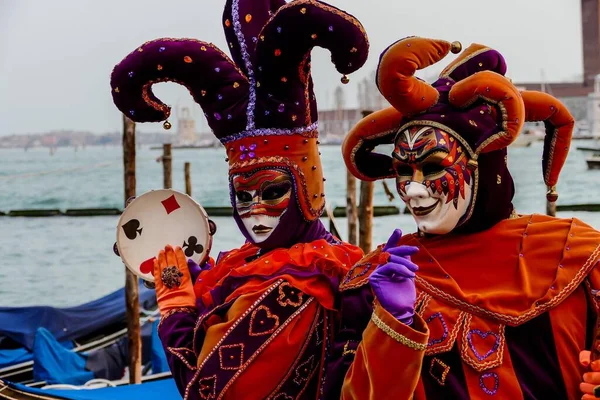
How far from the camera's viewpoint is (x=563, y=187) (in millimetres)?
25875

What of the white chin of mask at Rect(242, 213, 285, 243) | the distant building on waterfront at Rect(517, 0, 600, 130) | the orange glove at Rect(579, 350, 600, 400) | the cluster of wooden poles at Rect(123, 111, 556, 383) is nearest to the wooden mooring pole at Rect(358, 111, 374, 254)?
the cluster of wooden poles at Rect(123, 111, 556, 383)

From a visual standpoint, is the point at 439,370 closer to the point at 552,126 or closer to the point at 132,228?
the point at 552,126

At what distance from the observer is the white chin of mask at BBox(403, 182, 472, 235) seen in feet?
6.14

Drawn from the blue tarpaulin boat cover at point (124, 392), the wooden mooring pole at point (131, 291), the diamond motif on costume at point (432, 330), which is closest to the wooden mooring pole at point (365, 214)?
the wooden mooring pole at point (131, 291)

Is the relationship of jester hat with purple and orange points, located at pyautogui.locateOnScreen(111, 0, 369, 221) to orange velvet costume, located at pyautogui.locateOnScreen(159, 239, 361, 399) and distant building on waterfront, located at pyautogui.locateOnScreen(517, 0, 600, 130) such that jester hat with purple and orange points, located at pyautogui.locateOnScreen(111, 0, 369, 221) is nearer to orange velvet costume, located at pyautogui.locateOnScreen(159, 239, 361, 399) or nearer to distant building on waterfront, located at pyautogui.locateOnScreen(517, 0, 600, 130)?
orange velvet costume, located at pyautogui.locateOnScreen(159, 239, 361, 399)

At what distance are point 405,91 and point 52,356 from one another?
15.6 feet

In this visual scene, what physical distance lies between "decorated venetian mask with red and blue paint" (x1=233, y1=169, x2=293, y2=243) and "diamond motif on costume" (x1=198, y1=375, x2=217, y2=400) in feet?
1.40

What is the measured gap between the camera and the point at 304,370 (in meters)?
2.08

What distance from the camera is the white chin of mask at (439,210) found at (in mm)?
1871

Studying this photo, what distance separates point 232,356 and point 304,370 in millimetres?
199

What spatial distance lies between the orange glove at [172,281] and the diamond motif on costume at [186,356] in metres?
0.16

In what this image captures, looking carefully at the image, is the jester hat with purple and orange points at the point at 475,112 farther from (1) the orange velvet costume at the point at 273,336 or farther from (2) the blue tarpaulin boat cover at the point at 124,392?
(2) the blue tarpaulin boat cover at the point at 124,392

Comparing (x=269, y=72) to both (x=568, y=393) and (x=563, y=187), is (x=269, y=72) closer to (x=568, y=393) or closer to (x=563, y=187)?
(x=568, y=393)

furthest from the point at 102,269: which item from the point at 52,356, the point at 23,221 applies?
the point at 52,356
